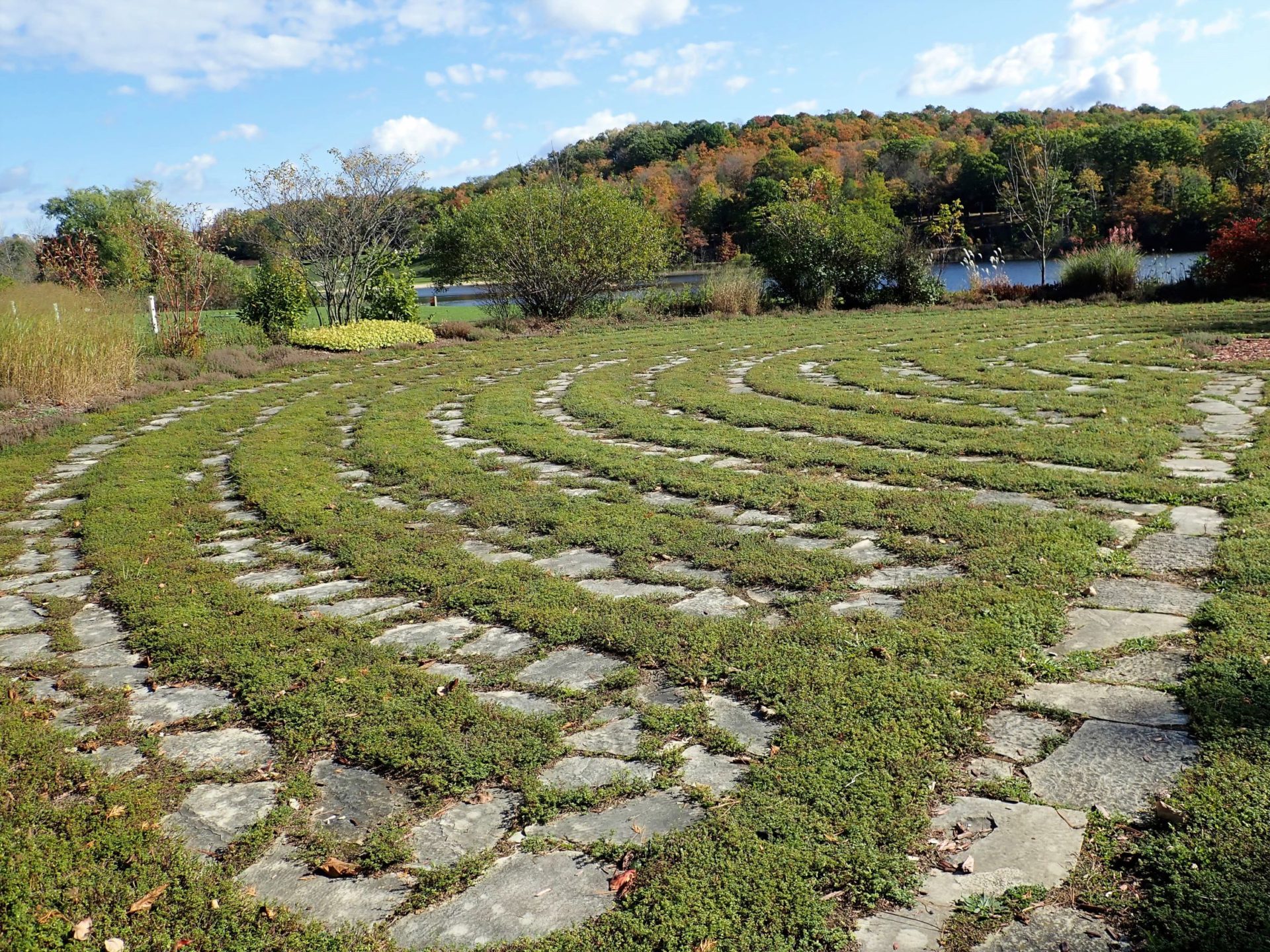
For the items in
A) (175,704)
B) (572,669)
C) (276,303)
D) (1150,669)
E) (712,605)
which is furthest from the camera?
(276,303)

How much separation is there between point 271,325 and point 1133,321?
1293 cm

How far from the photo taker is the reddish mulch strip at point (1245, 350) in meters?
8.77

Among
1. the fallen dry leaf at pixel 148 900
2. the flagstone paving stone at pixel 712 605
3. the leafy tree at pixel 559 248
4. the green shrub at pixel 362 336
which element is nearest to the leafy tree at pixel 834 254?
the leafy tree at pixel 559 248

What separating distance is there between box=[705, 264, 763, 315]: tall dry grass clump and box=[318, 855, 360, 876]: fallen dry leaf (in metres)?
16.3

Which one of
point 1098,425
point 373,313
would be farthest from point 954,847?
point 373,313

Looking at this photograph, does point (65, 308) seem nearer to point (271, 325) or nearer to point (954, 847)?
point (271, 325)

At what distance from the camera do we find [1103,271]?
16.3 metres

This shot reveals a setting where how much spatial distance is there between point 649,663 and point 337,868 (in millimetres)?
1188

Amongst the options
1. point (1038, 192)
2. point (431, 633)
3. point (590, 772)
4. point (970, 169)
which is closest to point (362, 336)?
point (431, 633)

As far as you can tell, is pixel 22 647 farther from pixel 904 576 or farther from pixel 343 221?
pixel 343 221

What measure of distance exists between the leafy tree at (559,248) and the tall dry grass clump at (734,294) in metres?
1.57

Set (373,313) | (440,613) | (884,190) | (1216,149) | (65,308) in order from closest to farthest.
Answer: (440,613) < (65,308) < (373,313) < (884,190) < (1216,149)

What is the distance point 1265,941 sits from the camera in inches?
63.3

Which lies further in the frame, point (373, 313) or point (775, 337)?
point (373, 313)
